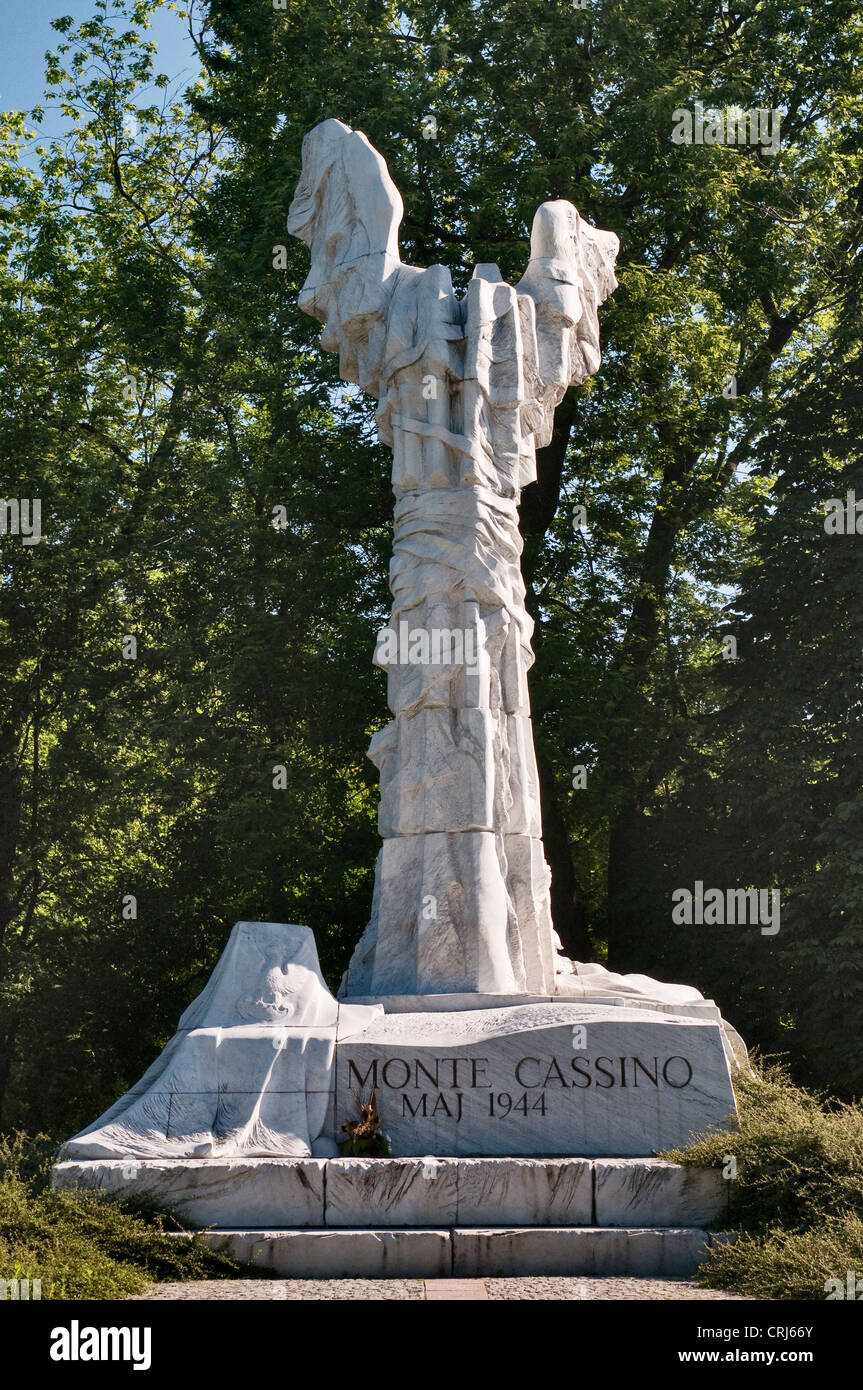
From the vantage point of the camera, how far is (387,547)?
728 inches

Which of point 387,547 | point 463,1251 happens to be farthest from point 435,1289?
point 387,547

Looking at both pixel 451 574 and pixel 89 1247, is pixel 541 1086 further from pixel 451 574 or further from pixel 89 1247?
pixel 451 574

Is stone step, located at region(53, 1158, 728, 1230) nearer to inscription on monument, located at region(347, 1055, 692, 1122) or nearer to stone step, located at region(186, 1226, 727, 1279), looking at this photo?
stone step, located at region(186, 1226, 727, 1279)

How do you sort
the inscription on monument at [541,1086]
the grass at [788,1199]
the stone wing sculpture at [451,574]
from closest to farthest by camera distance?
the grass at [788,1199], the inscription on monument at [541,1086], the stone wing sculpture at [451,574]

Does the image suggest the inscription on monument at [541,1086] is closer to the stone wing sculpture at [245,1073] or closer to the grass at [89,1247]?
the stone wing sculpture at [245,1073]

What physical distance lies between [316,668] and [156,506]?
3.30 m

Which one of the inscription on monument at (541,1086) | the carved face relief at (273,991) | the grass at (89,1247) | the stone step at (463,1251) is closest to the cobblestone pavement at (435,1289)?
the grass at (89,1247)

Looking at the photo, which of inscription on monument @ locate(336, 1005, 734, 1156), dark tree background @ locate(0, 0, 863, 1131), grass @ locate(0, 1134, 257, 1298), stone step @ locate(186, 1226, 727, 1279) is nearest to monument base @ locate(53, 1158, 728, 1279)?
stone step @ locate(186, 1226, 727, 1279)

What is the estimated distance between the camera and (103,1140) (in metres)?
8.58

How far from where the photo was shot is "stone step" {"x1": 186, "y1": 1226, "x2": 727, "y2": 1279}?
8.12m

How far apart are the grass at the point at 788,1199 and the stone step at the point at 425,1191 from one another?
0.19 metres

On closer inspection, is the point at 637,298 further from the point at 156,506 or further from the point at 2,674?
the point at 2,674

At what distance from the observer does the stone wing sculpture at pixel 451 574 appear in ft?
35.1

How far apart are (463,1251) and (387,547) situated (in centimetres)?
1139
